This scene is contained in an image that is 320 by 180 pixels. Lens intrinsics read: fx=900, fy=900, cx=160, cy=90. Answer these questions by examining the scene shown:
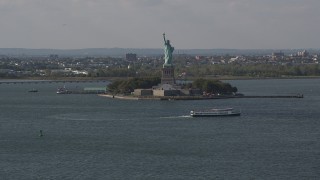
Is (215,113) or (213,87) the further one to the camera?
(213,87)

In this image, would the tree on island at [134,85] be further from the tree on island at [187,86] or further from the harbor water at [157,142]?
the harbor water at [157,142]

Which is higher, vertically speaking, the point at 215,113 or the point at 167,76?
the point at 167,76

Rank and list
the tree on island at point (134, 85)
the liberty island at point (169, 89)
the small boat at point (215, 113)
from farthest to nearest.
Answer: the tree on island at point (134, 85)
the liberty island at point (169, 89)
the small boat at point (215, 113)

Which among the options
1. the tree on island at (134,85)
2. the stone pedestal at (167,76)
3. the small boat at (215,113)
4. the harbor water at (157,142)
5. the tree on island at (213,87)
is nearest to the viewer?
the harbor water at (157,142)

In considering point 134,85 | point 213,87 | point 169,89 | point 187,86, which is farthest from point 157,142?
point 134,85

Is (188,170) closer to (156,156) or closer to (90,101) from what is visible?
(156,156)

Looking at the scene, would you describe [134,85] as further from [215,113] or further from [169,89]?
[215,113]

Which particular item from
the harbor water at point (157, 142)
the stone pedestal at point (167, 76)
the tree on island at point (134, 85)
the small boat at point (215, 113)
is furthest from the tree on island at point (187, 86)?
the small boat at point (215, 113)

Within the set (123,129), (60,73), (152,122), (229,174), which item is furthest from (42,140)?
(60,73)

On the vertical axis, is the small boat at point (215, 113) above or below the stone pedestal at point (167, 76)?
below
